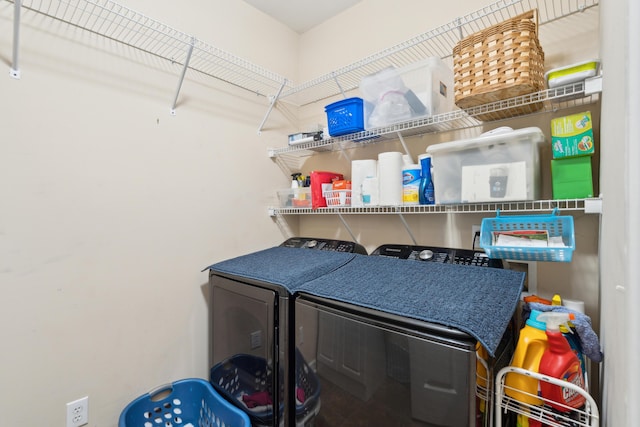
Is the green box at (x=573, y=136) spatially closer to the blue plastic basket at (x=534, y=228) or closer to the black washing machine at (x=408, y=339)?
the blue plastic basket at (x=534, y=228)

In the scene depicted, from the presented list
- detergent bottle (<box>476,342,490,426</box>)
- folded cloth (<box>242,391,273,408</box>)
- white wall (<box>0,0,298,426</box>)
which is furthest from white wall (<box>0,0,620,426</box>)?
detergent bottle (<box>476,342,490,426</box>)

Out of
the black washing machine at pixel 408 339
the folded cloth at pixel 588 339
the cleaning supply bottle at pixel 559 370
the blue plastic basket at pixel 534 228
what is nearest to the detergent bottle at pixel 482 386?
the black washing machine at pixel 408 339

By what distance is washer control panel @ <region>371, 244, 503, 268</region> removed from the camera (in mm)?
1300

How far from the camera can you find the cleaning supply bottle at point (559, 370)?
0.86m

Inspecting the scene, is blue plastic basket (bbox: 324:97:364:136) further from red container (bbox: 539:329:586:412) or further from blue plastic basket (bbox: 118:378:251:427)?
blue plastic basket (bbox: 118:378:251:427)

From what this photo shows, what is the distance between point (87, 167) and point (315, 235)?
1448 millimetres

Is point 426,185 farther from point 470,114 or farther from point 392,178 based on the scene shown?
point 470,114

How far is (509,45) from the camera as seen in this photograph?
1109 millimetres

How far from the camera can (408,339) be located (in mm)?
909

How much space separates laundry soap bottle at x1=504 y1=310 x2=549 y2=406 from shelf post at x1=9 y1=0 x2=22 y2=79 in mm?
2130

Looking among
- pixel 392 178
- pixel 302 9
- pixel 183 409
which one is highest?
pixel 302 9

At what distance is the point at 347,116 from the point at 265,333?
47.1 inches

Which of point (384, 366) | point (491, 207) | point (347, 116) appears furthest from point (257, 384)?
point (347, 116)

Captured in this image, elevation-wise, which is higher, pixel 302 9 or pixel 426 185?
pixel 302 9
